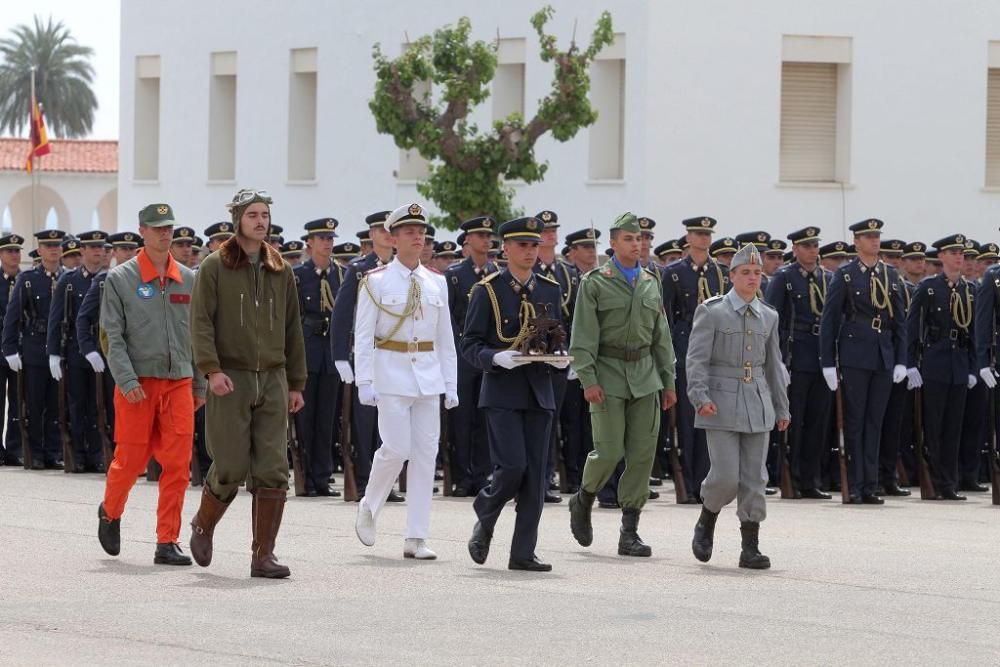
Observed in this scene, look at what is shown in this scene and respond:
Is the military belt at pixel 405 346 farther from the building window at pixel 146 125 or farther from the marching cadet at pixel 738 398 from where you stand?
the building window at pixel 146 125

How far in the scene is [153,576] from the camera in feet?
36.0

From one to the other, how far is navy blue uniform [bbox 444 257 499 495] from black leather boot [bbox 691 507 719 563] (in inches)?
184

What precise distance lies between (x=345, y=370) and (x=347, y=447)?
2.47ft

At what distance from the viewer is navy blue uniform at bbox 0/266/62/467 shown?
1906cm

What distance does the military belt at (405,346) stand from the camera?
1206cm

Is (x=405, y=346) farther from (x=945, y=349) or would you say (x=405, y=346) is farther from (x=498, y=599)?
(x=945, y=349)

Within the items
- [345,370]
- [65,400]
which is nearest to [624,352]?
[345,370]

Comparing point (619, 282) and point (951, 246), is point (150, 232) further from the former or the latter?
point (951, 246)

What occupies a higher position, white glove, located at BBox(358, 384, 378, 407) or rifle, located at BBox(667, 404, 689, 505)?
white glove, located at BBox(358, 384, 378, 407)

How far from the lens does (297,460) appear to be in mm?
16312

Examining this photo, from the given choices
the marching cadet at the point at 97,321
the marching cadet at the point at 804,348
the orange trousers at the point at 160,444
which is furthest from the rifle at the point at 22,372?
the orange trousers at the point at 160,444

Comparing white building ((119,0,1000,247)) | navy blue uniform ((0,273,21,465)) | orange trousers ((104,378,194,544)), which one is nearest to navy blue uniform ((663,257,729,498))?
orange trousers ((104,378,194,544))

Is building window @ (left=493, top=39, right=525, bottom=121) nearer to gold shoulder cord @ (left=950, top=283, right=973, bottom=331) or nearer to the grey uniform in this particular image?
gold shoulder cord @ (left=950, top=283, right=973, bottom=331)

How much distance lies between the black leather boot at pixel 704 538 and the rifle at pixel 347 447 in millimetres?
4481
